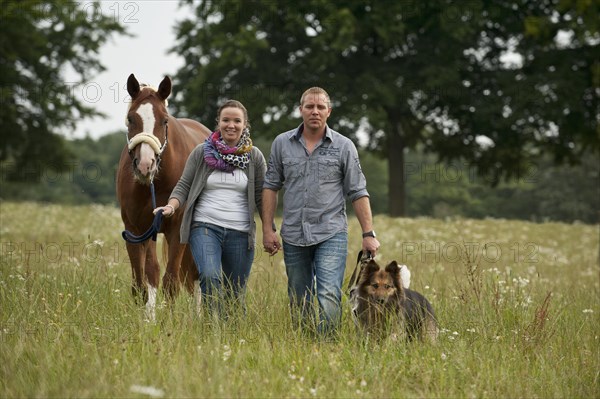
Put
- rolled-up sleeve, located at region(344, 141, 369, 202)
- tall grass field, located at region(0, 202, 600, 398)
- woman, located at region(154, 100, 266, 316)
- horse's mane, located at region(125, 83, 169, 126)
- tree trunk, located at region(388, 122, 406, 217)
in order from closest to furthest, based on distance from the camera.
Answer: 1. tall grass field, located at region(0, 202, 600, 398)
2. rolled-up sleeve, located at region(344, 141, 369, 202)
3. woman, located at region(154, 100, 266, 316)
4. horse's mane, located at region(125, 83, 169, 126)
5. tree trunk, located at region(388, 122, 406, 217)

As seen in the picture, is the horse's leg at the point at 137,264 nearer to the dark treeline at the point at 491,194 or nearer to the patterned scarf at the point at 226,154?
the patterned scarf at the point at 226,154

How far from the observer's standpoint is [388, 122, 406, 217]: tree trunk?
27.1m

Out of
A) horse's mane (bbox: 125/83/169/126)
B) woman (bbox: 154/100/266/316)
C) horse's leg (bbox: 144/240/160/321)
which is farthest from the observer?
horse's leg (bbox: 144/240/160/321)

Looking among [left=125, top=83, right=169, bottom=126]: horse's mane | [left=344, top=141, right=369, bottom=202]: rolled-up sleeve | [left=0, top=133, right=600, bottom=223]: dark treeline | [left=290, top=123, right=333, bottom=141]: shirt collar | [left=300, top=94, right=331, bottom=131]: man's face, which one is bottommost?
[left=0, top=133, right=600, bottom=223]: dark treeline

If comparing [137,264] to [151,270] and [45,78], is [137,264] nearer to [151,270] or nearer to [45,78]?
[151,270]

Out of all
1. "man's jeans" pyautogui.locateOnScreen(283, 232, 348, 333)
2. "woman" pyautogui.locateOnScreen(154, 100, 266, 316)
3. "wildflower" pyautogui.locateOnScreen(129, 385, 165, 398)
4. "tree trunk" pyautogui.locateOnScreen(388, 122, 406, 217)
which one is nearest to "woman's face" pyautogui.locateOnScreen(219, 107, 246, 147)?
"woman" pyautogui.locateOnScreen(154, 100, 266, 316)

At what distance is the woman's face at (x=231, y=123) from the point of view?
639 cm

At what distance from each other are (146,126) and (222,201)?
107 cm

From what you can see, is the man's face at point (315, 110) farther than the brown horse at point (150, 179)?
No

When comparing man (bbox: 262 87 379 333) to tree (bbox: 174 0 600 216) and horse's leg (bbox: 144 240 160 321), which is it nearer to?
horse's leg (bbox: 144 240 160 321)

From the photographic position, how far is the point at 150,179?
657cm

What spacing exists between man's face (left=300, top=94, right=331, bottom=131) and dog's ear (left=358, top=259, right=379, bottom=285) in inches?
49.3

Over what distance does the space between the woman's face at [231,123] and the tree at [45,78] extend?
22.9 meters

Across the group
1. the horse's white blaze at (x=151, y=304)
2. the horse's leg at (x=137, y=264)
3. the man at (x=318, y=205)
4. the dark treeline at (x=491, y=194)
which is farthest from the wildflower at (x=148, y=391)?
the dark treeline at (x=491, y=194)
